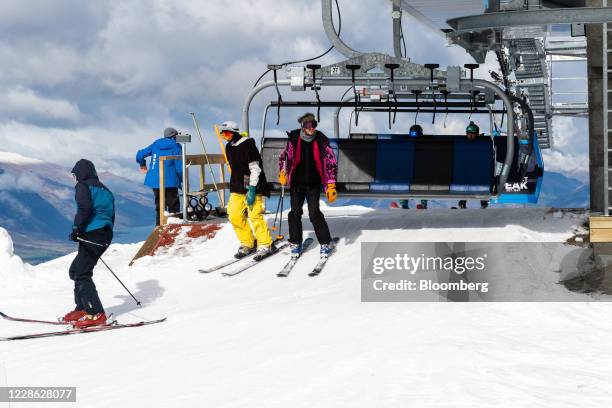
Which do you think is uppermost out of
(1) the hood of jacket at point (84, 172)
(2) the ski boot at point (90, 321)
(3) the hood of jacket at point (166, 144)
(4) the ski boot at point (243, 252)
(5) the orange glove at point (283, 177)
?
(3) the hood of jacket at point (166, 144)

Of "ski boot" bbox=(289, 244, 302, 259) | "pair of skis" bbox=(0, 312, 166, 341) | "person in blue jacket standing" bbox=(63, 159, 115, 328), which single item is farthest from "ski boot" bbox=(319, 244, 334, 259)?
"person in blue jacket standing" bbox=(63, 159, 115, 328)

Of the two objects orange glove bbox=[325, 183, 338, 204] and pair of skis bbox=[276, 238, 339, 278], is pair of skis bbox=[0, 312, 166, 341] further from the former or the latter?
orange glove bbox=[325, 183, 338, 204]

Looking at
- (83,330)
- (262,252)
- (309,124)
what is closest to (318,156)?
(309,124)

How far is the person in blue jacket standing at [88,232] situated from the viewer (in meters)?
8.23

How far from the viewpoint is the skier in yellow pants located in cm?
1104

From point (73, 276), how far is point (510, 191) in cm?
1001

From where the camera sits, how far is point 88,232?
27.2 ft

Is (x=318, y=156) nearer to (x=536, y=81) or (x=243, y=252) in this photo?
(x=243, y=252)

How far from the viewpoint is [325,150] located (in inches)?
426

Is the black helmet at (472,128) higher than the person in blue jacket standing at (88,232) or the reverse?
higher

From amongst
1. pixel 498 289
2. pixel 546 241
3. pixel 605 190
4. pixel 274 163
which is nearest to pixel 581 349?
pixel 498 289

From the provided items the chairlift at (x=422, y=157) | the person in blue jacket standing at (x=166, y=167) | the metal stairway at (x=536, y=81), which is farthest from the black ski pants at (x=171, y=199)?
the metal stairway at (x=536, y=81)

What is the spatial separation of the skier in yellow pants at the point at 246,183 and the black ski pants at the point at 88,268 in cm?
297

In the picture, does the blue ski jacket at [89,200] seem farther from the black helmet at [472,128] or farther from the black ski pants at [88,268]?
the black helmet at [472,128]
